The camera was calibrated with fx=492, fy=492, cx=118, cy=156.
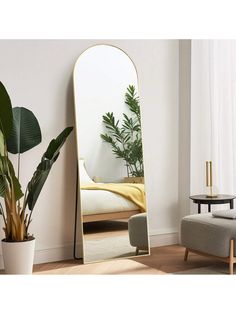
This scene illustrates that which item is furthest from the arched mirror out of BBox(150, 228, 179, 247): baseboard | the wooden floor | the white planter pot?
the white planter pot

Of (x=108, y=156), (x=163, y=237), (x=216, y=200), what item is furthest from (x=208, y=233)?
(x=163, y=237)

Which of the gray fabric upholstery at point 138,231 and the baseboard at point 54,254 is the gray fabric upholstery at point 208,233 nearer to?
the gray fabric upholstery at point 138,231

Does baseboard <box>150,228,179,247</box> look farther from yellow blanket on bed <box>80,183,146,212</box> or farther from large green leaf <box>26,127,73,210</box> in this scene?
large green leaf <box>26,127,73,210</box>

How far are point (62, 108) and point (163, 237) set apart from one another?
1607 mm

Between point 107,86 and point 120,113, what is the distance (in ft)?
0.83

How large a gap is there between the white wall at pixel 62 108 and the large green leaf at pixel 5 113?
51cm

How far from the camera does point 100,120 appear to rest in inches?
161

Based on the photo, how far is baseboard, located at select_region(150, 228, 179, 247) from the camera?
4621 millimetres

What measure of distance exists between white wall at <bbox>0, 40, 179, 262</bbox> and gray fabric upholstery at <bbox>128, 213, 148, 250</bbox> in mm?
281

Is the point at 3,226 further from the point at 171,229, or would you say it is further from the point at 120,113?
the point at 171,229

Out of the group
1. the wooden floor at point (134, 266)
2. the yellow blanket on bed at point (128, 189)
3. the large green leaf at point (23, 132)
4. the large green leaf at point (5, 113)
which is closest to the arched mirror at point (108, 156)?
the yellow blanket on bed at point (128, 189)

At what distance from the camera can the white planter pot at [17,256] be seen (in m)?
3.39

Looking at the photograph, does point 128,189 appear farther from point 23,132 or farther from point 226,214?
point 23,132
